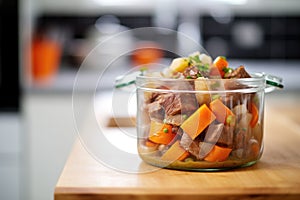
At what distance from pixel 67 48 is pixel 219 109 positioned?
8.85ft

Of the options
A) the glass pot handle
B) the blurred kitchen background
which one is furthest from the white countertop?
the glass pot handle

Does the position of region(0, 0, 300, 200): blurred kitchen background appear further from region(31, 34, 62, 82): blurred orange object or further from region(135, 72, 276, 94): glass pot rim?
region(135, 72, 276, 94): glass pot rim

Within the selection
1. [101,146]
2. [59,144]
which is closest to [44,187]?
[59,144]

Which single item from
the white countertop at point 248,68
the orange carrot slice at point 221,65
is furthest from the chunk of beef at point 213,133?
the white countertop at point 248,68

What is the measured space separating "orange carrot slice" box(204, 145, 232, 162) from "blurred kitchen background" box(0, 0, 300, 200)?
179 centimetres

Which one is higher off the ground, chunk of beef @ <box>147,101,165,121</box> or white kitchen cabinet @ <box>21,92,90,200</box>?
chunk of beef @ <box>147,101,165,121</box>

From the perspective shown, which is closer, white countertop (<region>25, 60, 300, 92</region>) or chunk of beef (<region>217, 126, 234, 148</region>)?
chunk of beef (<region>217, 126, 234, 148</region>)

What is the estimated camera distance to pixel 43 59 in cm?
308

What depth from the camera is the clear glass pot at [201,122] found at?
2.81 feet

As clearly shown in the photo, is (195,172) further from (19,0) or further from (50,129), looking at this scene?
(19,0)

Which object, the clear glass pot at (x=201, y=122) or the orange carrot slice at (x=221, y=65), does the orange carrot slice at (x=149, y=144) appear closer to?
the clear glass pot at (x=201, y=122)

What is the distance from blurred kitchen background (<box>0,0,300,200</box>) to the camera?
108 inches

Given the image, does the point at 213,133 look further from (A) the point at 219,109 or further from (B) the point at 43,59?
(B) the point at 43,59

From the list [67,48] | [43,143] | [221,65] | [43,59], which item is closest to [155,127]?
[221,65]
